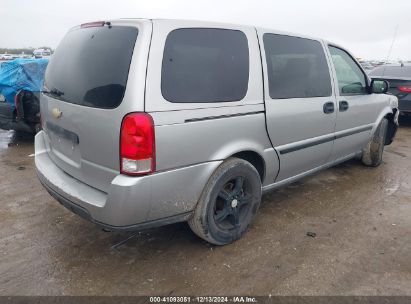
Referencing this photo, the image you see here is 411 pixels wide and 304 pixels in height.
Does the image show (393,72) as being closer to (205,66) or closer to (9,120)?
(205,66)

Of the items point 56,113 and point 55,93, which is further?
point 55,93

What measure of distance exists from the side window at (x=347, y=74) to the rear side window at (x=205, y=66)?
5.31 ft

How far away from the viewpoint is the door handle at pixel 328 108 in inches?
147

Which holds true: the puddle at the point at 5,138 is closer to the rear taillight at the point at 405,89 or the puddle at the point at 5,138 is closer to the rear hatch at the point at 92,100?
the rear hatch at the point at 92,100

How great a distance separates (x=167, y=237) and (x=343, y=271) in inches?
59.1

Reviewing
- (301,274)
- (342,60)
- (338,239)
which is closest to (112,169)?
(301,274)

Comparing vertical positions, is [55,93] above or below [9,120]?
above

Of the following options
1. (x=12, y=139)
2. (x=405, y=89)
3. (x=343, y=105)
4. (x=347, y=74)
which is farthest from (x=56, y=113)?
(x=405, y=89)

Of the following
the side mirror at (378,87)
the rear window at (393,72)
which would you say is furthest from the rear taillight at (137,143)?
the rear window at (393,72)

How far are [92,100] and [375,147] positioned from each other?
4278mm

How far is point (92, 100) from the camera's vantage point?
2469 mm

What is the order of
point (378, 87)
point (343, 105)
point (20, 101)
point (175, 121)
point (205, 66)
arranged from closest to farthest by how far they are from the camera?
point (175, 121) → point (205, 66) → point (343, 105) → point (378, 87) → point (20, 101)

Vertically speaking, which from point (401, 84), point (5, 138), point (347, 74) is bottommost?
point (5, 138)

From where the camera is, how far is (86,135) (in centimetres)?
250
